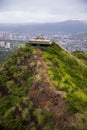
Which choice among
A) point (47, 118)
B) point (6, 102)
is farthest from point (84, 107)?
point (6, 102)

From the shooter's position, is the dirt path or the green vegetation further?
the green vegetation

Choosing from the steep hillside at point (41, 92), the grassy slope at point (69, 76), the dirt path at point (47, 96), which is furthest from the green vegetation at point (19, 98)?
the grassy slope at point (69, 76)

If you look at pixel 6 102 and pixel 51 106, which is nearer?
pixel 51 106

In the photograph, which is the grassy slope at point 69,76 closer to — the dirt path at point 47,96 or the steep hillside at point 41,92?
the steep hillside at point 41,92

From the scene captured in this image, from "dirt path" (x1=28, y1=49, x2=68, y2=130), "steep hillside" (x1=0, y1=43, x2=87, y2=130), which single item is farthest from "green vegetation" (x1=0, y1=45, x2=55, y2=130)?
"dirt path" (x1=28, y1=49, x2=68, y2=130)

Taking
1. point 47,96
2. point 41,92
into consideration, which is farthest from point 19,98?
point 47,96

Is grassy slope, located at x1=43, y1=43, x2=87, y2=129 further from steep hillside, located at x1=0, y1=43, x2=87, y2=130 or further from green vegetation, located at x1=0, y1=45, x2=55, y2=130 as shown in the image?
green vegetation, located at x1=0, y1=45, x2=55, y2=130

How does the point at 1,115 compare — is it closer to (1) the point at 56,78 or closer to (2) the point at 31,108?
(2) the point at 31,108
